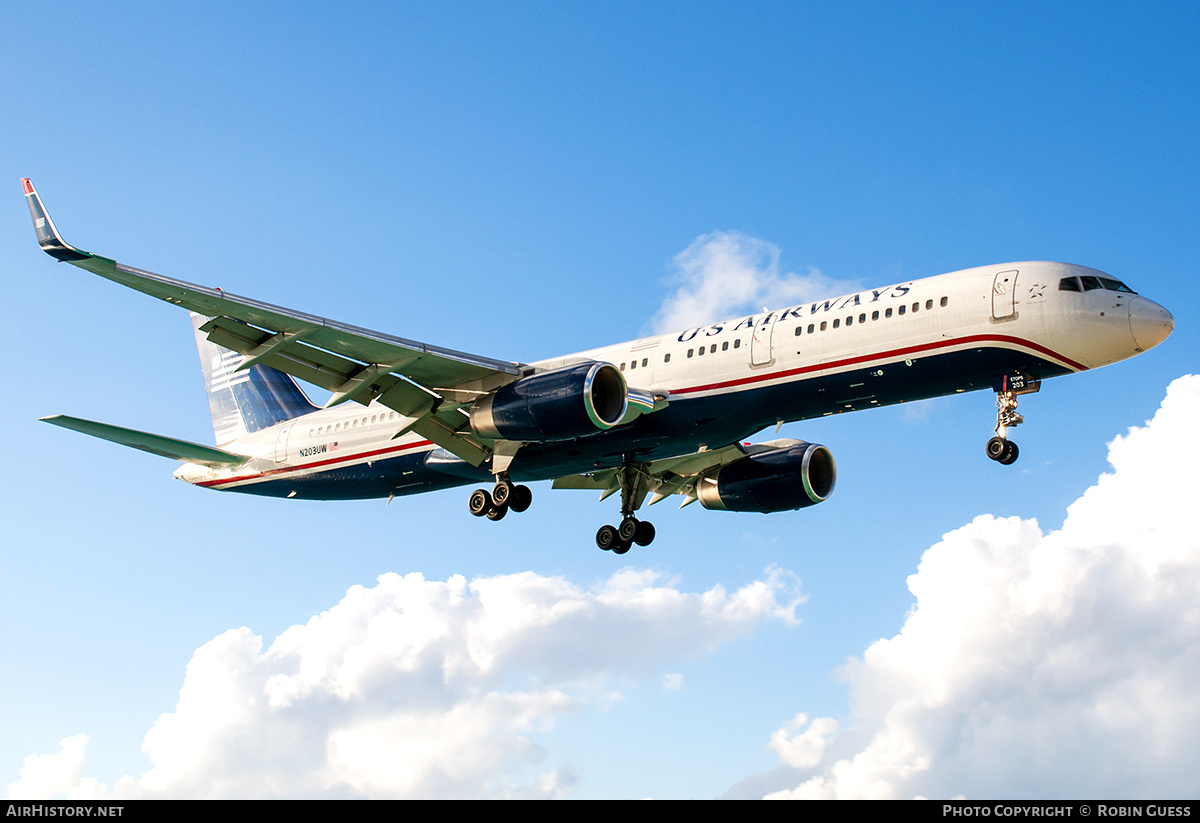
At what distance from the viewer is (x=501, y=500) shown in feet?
106

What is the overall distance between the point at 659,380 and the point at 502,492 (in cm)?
597

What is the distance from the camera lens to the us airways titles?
28.0m

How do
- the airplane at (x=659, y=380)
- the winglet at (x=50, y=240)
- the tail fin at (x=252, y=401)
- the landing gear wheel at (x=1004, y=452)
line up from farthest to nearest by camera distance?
Result: the tail fin at (x=252, y=401), the landing gear wheel at (x=1004, y=452), the airplane at (x=659, y=380), the winglet at (x=50, y=240)

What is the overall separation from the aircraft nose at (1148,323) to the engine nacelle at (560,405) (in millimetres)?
12220

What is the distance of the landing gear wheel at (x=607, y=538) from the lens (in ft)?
114

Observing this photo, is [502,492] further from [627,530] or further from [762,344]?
[762,344]

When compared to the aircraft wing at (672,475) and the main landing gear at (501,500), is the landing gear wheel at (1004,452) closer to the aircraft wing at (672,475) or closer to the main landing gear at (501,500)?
the aircraft wing at (672,475)

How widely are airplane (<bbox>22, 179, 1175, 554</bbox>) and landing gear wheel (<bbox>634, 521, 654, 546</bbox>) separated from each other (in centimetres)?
5

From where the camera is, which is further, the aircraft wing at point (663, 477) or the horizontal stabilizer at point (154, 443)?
the aircraft wing at point (663, 477)

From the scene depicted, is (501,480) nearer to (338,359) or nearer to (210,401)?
(338,359)

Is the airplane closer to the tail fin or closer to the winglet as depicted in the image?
the winglet

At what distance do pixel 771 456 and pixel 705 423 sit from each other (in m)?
7.36

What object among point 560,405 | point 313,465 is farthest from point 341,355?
point 313,465

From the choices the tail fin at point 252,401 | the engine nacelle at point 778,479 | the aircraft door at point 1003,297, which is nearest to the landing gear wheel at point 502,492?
the engine nacelle at point 778,479
